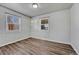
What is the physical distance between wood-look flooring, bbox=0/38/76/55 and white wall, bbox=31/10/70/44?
0.11 meters

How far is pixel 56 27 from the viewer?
4.52 ft

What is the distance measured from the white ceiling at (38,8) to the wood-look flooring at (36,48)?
0.54 m

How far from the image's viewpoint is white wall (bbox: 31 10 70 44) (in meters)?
1.33

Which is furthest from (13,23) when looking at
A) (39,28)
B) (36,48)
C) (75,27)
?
(75,27)

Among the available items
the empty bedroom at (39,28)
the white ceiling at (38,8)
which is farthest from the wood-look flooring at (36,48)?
the white ceiling at (38,8)

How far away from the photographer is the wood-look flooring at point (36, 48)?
1.32m

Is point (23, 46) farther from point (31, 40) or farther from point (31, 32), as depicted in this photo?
point (31, 32)

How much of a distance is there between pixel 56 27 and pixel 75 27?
0.33m

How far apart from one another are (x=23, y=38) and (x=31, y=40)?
0.16 metres

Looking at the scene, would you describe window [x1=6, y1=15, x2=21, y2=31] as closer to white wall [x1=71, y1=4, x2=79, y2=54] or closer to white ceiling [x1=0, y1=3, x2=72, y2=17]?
white ceiling [x1=0, y1=3, x2=72, y2=17]

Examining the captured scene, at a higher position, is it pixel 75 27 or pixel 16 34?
pixel 75 27

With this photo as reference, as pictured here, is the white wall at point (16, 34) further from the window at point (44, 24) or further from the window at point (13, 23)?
the window at point (44, 24)

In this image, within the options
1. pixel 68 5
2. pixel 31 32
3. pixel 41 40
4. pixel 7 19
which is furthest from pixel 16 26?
pixel 68 5

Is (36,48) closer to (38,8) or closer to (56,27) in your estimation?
(56,27)
